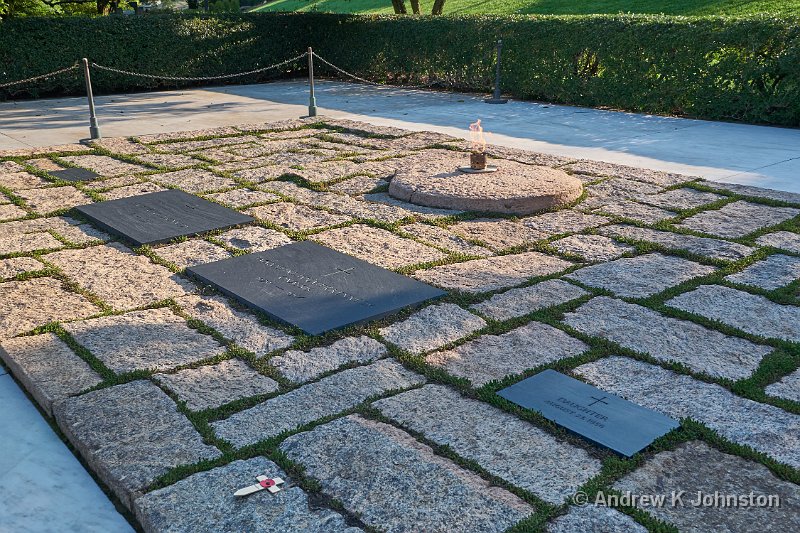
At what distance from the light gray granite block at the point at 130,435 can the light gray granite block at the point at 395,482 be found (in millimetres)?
428

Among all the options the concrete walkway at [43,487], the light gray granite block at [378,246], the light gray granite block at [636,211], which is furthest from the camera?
the light gray granite block at [636,211]

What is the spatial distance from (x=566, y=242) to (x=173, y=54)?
12.8 meters

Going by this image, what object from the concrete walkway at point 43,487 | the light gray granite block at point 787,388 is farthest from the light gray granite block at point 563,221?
the concrete walkway at point 43,487

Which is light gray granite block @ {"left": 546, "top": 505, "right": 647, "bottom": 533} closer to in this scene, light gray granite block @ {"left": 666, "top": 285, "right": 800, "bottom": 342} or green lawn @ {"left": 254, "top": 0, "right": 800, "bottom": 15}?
light gray granite block @ {"left": 666, "top": 285, "right": 800, "bottom": 342}

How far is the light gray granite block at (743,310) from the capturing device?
410 centimetres

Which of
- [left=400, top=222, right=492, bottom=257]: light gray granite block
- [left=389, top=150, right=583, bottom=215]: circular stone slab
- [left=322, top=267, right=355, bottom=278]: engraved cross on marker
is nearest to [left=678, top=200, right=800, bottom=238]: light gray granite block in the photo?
[left=389, top=150, right=583, bottom=215]: circular stone slab

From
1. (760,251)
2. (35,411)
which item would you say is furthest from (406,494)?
(760,251)

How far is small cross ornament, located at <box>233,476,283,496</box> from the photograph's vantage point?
9.05 ft

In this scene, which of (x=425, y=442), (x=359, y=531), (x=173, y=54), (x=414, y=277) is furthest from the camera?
(x=173, y=54)

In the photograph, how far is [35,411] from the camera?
3.48 metres

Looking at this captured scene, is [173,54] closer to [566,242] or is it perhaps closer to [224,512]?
[566,242]

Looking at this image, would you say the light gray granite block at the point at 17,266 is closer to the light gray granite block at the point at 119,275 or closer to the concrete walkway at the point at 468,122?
the light gray granite block at the point at 119,275

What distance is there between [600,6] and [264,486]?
2740 centimetres

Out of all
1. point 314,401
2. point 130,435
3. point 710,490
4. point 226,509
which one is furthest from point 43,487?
point 710,490
